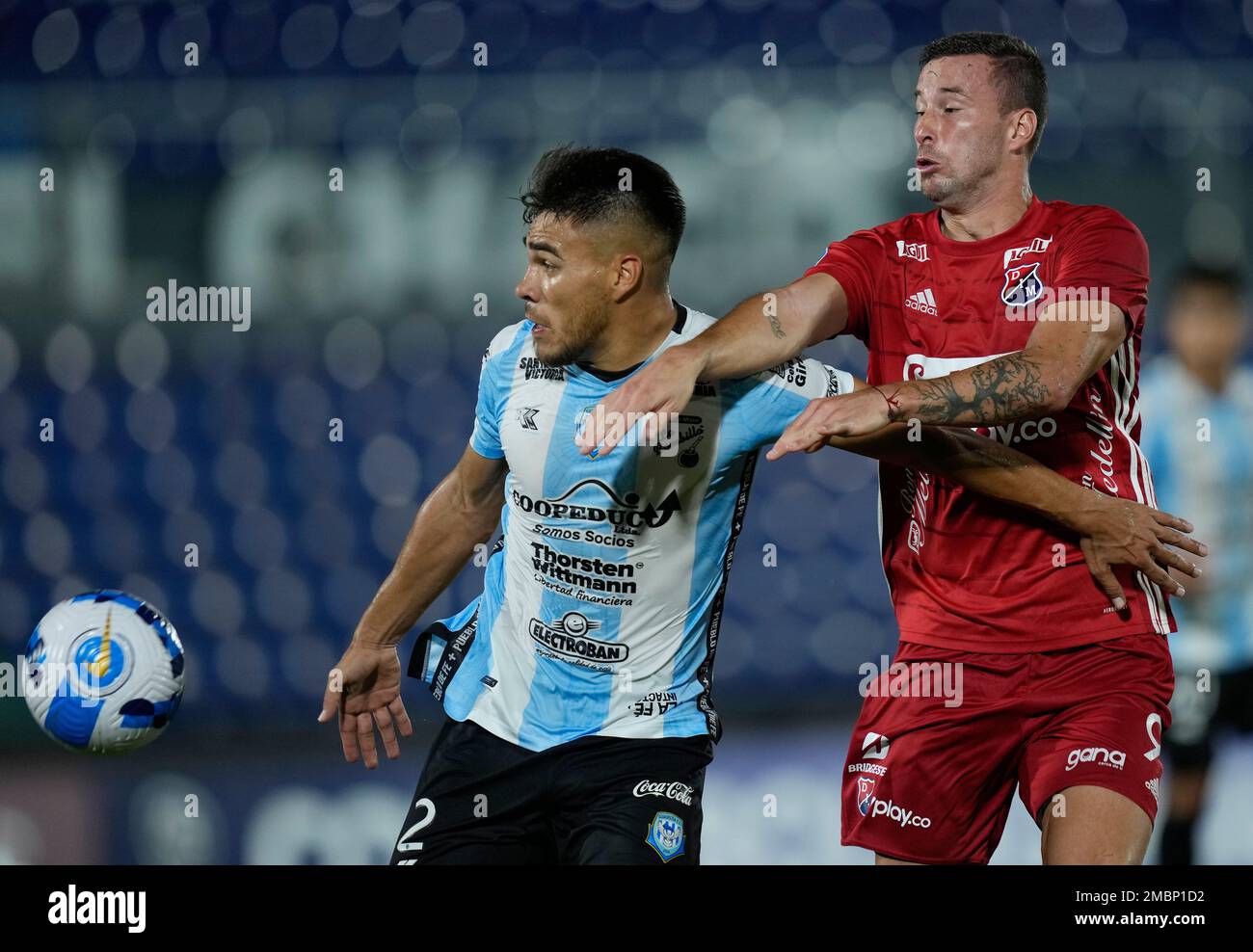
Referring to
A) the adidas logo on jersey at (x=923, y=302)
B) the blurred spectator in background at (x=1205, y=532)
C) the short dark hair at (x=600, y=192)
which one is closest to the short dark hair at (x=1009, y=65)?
the adidas logo on jersey at (x=923, y=302)

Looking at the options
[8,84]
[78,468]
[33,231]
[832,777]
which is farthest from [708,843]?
[8,84]

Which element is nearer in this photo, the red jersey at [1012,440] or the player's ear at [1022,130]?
the red jersey at [1012,440]

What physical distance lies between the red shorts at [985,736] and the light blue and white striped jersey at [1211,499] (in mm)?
1894

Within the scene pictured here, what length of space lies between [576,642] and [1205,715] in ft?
8.41

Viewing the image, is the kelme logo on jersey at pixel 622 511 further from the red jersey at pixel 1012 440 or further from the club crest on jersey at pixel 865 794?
the club crest on jersey at pixel 865 794

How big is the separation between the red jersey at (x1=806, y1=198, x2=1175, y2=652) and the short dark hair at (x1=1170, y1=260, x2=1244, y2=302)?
222 cm

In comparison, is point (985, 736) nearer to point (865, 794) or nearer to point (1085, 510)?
point (865, 794)

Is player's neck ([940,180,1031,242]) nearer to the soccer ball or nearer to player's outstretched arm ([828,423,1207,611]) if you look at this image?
player's outstretched arm ([828,423,1207,611])

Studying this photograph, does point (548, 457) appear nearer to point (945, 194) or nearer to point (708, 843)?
point (945, 194)

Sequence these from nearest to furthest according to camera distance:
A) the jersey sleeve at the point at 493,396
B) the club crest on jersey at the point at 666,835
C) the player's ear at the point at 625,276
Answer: the club crest on jersey at the point at 666,835, the player's ear at the point at 625,276, the jersey sleeve at the point at 493,396

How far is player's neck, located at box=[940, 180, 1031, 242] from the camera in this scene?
2.82 m

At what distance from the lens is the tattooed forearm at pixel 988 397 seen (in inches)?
95.3

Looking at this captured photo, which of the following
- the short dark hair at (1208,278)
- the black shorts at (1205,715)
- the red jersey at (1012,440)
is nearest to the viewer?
the red jersey at (1012,440)

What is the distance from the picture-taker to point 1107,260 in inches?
103
